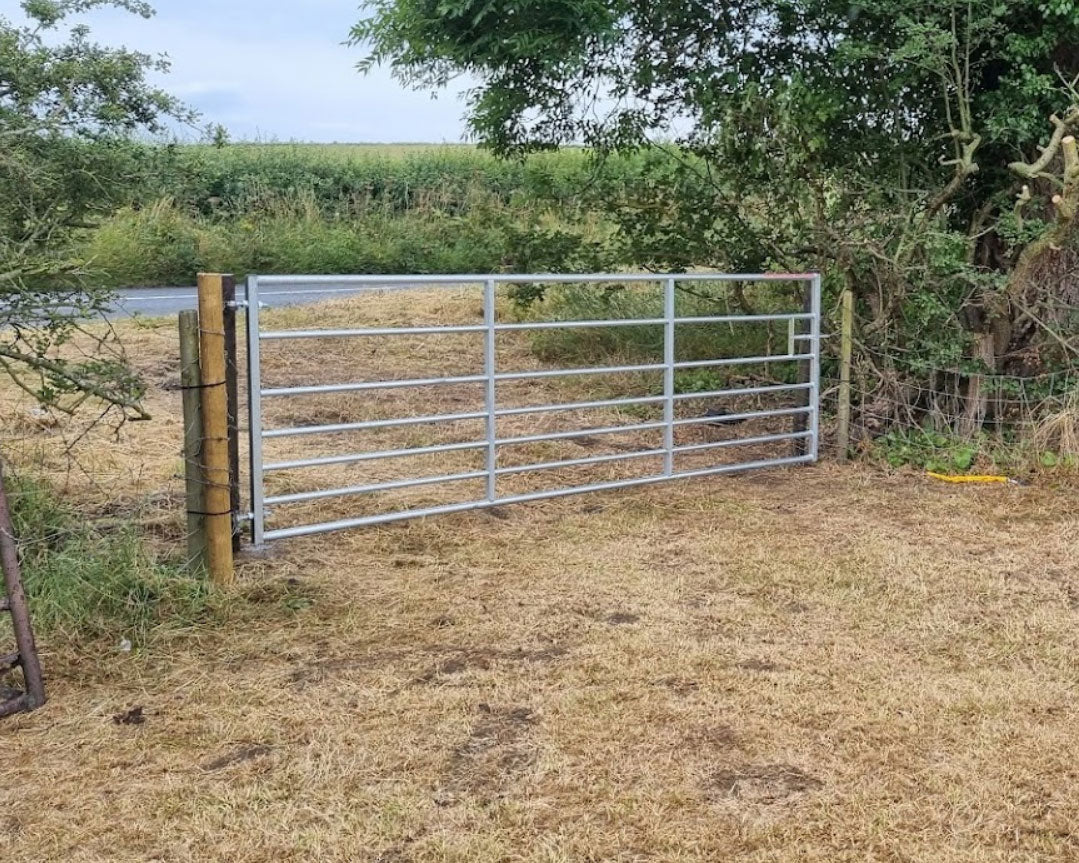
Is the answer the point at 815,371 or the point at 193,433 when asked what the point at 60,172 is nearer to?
the point at 193,433

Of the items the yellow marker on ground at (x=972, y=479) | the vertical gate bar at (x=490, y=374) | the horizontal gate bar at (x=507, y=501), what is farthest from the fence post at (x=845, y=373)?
the vertical gate bar at (x=490, y=374)

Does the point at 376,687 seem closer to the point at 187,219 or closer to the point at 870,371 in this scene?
the point at 870,371

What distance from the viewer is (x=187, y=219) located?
1847cm

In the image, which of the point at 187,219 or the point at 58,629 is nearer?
the point at 58,629

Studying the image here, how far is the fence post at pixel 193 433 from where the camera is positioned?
439cm

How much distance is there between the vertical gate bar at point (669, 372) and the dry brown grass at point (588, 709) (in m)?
1.06

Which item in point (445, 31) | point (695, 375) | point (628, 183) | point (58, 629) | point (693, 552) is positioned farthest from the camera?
point (695, 375)

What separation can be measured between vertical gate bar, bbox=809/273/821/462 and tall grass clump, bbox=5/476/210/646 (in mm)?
4263

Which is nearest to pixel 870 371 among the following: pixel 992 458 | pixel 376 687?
pixel 992 458

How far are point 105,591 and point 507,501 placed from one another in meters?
2.38

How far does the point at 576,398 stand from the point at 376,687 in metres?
5.77

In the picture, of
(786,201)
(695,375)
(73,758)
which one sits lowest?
(73,758)

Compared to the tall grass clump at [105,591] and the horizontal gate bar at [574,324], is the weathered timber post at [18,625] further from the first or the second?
the horizontal gate bar at [574,324]

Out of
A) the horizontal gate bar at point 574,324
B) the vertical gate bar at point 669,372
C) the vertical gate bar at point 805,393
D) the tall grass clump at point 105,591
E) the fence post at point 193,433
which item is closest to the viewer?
the tall grass clump at point 105,591
